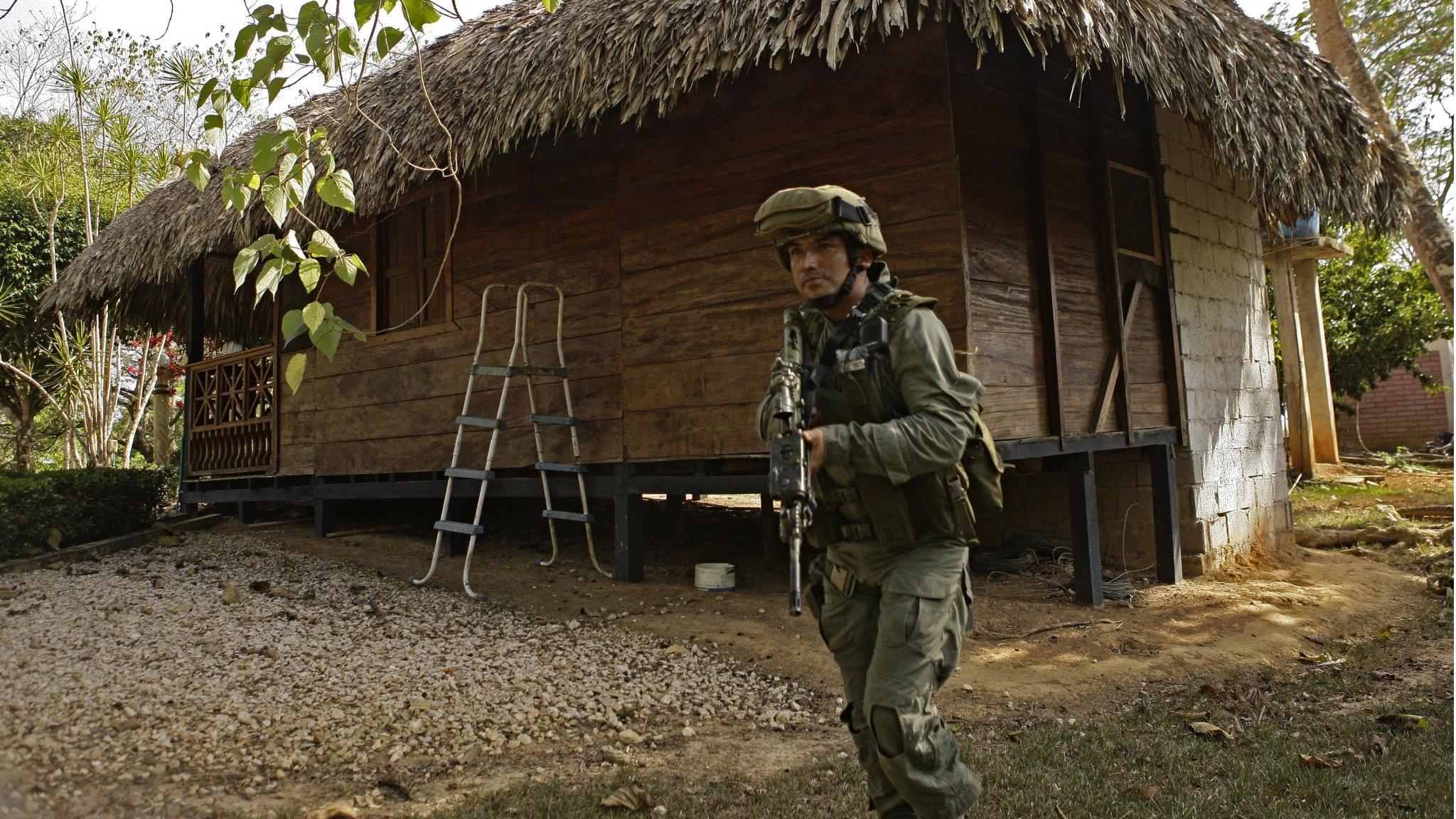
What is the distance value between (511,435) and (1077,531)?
3930 millimetres

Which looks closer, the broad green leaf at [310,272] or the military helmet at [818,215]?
the military helmet at [818,215]

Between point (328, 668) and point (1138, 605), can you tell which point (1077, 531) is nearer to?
point (1138, 605)

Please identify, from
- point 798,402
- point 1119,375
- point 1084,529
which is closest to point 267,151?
point 798,402

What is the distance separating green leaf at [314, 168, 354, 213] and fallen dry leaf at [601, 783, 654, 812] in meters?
1.96

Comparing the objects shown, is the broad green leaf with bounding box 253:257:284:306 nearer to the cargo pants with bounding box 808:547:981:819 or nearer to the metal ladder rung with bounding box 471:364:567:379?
the cargo pants with bounding box 808:547:981:819

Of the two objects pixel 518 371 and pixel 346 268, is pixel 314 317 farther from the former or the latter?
pixel 518 371

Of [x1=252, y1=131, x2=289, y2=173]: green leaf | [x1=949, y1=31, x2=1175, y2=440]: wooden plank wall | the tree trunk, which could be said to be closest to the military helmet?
[x1=252, y1=131, x2=289, y2=173]: green leaf

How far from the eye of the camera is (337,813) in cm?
291

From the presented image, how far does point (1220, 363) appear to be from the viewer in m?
7.32

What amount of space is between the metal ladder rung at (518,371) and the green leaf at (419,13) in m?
3.42

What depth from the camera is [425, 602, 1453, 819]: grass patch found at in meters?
2.93

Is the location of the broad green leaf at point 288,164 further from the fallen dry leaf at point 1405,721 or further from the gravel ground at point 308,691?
the fallen dry leaf at point 1405,721

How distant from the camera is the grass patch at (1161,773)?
293cm

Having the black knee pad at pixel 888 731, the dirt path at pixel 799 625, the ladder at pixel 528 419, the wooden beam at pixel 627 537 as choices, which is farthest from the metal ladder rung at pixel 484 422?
the black knee pad at pixel 888 731
